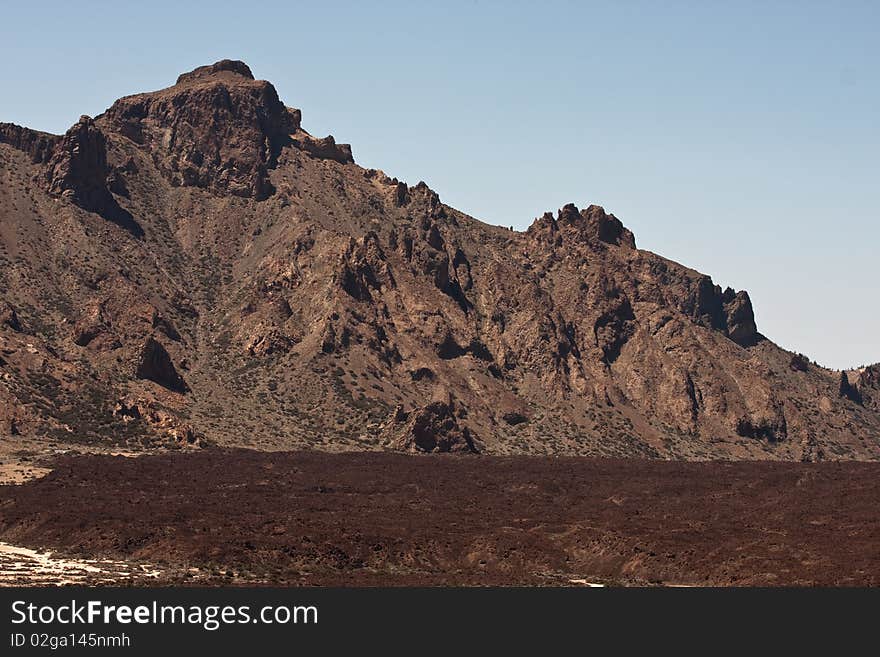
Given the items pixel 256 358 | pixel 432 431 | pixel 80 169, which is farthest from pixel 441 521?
pixel 80 169

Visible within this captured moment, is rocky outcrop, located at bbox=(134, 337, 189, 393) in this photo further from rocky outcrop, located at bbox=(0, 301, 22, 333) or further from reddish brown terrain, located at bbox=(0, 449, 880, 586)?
reddish brown terrain, located at bbox=(0, 449, 880, 586)

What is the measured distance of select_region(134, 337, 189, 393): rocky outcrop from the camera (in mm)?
162250

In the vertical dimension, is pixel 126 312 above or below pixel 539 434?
above

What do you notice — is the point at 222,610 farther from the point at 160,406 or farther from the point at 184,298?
the point at 184,298

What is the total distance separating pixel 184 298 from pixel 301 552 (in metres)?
109

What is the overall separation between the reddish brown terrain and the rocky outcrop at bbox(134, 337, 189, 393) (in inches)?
850

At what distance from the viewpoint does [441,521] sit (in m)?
108

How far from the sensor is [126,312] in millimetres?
173500

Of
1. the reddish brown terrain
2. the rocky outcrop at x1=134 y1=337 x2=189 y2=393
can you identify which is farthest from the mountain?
the reddish brown terrain

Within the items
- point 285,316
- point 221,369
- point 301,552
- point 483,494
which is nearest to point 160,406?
point 221,369

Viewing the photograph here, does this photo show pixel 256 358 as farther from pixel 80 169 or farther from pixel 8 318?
pixel 80 169

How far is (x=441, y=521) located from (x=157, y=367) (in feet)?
221

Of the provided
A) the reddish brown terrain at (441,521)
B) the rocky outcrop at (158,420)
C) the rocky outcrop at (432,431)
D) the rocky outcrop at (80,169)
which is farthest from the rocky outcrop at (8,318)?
the rocky outcrop at (432,431)

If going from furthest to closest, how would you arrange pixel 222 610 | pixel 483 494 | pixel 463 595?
pixel 483 494, pixel 463 595, pixel 222 610
